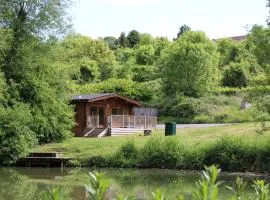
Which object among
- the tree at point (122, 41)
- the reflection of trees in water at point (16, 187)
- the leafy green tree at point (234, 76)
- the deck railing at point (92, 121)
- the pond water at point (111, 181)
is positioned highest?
the tree at point (122, 41)

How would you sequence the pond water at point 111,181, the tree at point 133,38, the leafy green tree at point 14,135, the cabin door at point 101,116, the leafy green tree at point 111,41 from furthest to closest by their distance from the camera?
the tree at point 133,38
the leafy green tree at point 111,41
the cabin door at point 101,116
the leafy green tree at point 14,135
the pond water at point 111,181

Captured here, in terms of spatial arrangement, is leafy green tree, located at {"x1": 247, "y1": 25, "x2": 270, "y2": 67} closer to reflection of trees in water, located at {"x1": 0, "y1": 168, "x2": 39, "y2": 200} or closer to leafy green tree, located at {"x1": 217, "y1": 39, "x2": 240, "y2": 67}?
reflection of trees in water, located at {"x1": 0, "y1": 168, "x2": 39, "y2": 200}

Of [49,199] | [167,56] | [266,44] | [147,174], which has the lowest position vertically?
[147,174]

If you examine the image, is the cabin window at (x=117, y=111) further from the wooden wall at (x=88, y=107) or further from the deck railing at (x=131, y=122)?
the deck railing at (x=131, y=122)

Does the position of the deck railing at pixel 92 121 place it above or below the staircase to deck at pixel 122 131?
above

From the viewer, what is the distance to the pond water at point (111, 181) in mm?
18016

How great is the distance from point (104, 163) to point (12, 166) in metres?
5.03

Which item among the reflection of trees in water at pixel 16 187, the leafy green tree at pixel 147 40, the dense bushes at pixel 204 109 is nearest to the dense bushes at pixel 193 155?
the reflection of trees in water at pixel 16 187

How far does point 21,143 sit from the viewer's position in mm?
28078

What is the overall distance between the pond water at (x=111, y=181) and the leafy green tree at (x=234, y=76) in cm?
3883

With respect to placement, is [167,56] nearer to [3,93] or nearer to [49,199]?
[3,93]

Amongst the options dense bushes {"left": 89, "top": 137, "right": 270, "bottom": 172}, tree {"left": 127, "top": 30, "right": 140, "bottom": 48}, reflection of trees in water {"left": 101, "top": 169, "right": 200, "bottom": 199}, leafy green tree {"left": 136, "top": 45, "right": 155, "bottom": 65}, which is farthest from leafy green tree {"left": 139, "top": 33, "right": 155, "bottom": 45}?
reflection of trees in water {"left": 101, "top": 169, "right": 200, "bottom": 199}

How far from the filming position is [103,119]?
42281 millimetres

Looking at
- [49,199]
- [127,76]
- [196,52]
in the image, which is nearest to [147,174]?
[49,199]
